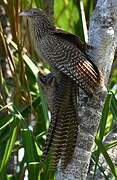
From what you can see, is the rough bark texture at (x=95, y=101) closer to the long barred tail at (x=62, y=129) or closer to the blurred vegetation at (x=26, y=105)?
the long barred tail at (x=62, y=129)

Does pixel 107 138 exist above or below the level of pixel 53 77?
below

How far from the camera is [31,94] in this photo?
4.08 meters

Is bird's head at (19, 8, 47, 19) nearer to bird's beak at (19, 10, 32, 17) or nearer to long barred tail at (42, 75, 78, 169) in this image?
bird's beak at (19, 10, 32, 17)

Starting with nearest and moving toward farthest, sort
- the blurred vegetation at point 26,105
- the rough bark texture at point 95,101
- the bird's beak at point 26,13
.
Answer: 1. the rough bark texture at point 95,101
2. the blurred vegetation at point 26,105
3. the bird's beak at point 26,13

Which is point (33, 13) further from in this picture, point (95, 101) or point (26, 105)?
point (95, 101)

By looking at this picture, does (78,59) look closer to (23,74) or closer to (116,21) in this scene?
(116,21)

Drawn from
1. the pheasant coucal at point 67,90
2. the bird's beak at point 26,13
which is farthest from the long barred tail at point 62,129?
the bird's beak at point 26,13

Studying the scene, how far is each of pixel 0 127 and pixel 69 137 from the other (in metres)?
0.59

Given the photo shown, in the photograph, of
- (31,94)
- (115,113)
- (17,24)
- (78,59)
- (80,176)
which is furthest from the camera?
(31,94)

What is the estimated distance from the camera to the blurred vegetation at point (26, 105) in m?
3.06

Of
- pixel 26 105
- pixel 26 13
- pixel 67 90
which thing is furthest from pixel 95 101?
pixel 26 105

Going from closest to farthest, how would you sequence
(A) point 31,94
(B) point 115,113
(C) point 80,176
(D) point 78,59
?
(C) point 80,176 < (D) point 78,59 < (B) point 115,113 < (A) point 31,94

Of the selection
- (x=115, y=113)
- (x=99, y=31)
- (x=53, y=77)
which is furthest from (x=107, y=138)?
(x=99, y=31)

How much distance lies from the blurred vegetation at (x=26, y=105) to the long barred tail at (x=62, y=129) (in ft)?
0.61
